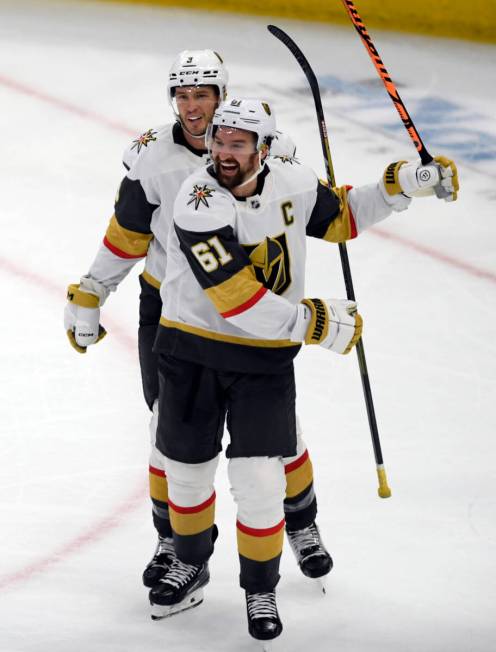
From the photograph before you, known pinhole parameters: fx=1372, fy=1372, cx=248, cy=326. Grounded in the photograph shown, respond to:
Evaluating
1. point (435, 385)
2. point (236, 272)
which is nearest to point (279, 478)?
point (236, 272)

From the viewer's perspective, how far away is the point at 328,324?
3090 millimetres

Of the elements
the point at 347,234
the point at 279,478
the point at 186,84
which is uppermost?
the point at 186,84

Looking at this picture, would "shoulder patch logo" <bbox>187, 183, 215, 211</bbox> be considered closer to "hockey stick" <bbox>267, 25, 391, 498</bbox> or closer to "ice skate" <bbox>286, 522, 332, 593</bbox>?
"hockey stick" <bbox>267, 25, 391, 498</bbox>

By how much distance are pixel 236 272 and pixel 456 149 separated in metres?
3.78

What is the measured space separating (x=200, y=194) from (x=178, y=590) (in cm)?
103

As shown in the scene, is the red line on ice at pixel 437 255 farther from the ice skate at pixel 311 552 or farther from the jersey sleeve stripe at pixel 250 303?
the jersey sleeve stripe at pixel 250 303

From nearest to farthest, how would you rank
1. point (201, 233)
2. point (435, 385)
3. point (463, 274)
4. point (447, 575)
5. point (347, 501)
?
point (201, 233) → point (447, 575) → point (347, 501) → point (435, 385) → point (463, 274)

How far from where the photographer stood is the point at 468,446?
4223mm

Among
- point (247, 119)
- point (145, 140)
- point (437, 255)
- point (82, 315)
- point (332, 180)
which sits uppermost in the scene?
point (247, 119)

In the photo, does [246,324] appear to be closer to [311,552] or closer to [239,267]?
[239,267]

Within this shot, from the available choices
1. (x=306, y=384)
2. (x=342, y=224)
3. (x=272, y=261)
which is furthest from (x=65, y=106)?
(x=272, y=261)

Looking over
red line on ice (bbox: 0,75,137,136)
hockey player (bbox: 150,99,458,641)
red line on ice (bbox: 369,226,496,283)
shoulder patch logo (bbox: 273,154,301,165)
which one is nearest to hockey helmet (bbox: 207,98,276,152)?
hockey player (bbox: 150,99,458,641)

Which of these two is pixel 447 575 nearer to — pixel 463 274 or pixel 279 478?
pixel 279 478

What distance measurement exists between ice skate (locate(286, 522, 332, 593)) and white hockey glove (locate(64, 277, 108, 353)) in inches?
29.5
